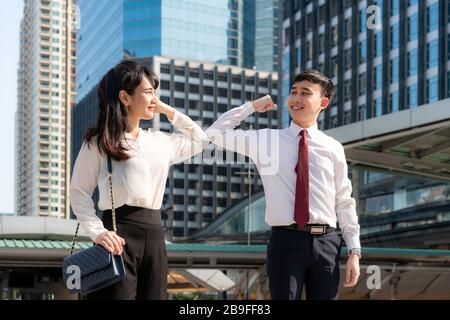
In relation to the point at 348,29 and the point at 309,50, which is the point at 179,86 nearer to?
the point at 309,50

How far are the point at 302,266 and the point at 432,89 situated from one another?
71.5m

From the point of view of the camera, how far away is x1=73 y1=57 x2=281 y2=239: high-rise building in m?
143

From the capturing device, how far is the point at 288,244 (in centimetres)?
464

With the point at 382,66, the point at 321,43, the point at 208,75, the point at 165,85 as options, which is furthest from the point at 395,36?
the point at 165,85

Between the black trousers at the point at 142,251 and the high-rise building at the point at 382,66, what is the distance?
55.3 meters

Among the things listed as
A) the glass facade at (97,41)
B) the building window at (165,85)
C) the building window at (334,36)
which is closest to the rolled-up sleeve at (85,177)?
the building window at (334,36)

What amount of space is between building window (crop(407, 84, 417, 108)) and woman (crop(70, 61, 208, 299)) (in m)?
73.2

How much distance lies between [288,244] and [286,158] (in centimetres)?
54

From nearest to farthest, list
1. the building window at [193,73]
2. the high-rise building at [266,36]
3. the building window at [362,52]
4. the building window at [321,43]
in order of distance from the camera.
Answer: the building window at [362,52] → the building window at [321,43] → the building window at [193,73] → the high-rise building at [266,36]

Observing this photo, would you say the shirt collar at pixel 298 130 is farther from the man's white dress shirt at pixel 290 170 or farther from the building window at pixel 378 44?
the building window at pixel 378 44

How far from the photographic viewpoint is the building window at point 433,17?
73.6 m

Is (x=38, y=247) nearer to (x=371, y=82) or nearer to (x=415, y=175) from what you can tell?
(x=415, y=175)

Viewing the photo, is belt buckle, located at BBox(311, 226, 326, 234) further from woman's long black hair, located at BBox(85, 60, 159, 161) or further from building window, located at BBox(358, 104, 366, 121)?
building window, located at BBox(358, 104, 366, 121)

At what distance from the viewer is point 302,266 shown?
15.1 feet
